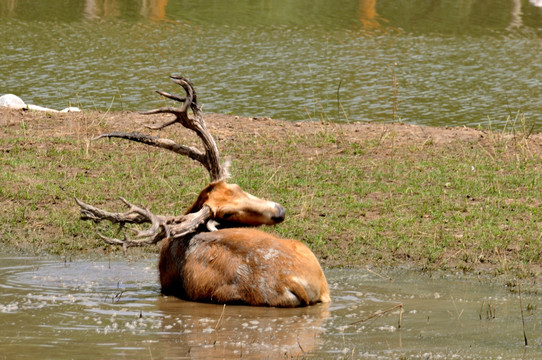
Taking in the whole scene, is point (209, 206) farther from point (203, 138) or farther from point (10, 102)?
point (10, 102)

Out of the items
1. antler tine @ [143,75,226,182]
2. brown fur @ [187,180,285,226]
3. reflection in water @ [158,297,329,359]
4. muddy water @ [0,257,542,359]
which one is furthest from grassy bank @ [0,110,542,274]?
reflection in water @ [158,297,329,359]

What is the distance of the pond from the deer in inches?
237

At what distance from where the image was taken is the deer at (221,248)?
285 inches

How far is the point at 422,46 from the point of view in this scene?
1085 inches

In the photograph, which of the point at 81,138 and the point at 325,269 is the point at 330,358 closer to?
the point at 325,269

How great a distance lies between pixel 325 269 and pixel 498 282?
165 centimetres

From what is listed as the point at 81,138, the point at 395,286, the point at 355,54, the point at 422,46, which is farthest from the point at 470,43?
the point at 395,286

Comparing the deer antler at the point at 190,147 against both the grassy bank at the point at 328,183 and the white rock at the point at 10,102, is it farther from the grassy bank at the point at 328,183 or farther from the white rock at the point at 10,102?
the white rock at the point at 10,102

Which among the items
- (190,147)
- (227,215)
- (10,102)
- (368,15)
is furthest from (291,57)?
(227,215)

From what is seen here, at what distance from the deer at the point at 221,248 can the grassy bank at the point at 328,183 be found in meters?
1.60

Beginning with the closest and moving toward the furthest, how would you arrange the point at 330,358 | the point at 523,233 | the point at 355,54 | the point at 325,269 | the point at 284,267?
the point at 330,358 → the point at 284,267 → the point at 325,269 → the point at 523,233 → the point at 355,54

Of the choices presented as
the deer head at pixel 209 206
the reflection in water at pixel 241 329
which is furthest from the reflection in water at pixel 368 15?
the reflection in water at pixel 241 329

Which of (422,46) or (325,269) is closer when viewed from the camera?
(325,269)

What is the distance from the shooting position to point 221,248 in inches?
300
